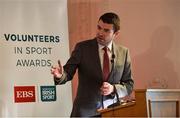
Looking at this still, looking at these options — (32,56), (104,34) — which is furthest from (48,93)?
(104,34)

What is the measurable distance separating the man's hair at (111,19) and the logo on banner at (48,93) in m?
0.95

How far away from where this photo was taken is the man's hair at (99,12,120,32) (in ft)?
13.4

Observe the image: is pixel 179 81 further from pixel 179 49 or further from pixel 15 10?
pixel 15 10

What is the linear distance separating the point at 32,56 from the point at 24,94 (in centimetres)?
42

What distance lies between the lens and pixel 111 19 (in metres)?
4.11

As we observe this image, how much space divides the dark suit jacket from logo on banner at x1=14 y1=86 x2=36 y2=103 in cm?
28

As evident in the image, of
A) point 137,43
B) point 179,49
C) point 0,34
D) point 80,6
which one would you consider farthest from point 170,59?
point 0,34

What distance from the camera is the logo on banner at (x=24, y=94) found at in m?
3.83

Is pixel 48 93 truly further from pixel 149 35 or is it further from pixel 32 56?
pixel 149 35

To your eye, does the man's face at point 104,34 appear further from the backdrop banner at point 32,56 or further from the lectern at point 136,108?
the lectern at point 136,108

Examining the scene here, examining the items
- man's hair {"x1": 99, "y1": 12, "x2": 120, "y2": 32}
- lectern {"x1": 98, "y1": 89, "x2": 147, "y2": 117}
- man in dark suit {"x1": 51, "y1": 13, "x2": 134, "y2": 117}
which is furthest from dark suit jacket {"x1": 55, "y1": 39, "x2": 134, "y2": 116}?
lectern {"x1": 98, "y1": 89, "x2": 147, "y2": 117}

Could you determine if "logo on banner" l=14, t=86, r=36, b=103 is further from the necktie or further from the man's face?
the man's face

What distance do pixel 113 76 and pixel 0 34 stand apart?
4.25 feet

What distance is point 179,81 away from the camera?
4.32 meters
